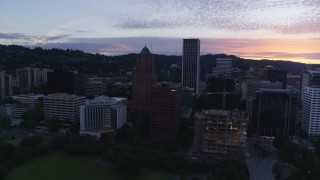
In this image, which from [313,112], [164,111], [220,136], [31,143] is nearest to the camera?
[220,136]

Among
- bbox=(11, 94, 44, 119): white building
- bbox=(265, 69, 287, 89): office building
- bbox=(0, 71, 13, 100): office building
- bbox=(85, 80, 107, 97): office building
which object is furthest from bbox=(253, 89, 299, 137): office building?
bbox=(0, 71, 13, 100): office building

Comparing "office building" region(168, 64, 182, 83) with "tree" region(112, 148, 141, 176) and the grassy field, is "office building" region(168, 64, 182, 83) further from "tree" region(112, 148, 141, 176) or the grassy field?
"tree" region(112, 148, 141, 176)

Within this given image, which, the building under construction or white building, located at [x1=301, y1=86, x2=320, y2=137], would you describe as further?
white building, located at [x1=301, y1=86, x2=320, y2=137]

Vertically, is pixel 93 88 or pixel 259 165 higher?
pixel 93 88

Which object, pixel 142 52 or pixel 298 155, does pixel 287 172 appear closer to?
pixel 298 155

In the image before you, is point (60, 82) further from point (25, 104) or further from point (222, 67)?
point (222, 67)

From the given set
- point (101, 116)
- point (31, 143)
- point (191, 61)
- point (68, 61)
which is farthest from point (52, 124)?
point (68, 61)
